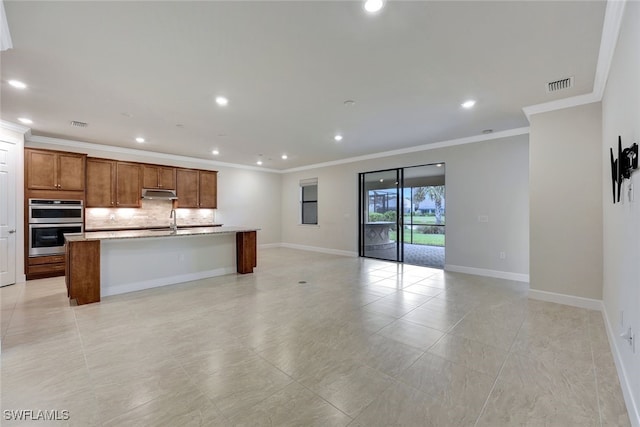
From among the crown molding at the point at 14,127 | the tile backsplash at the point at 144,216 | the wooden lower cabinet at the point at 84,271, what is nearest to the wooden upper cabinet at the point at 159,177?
the tile backsplash at the point at 144,216

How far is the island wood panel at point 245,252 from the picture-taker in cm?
553

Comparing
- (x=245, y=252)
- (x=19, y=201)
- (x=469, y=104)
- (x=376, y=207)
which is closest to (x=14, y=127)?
(x=19, y=201)

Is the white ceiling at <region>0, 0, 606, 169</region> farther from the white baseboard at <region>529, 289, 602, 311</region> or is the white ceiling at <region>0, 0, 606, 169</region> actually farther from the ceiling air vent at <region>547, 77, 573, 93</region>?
the white baseboard at <region>529, 289, 602, 311</region>

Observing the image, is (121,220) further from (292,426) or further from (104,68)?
(292,426)

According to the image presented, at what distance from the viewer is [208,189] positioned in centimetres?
781

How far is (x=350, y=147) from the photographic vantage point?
641 cm

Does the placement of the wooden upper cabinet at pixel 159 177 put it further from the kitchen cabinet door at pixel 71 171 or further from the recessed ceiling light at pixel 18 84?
the recessed ceiling light at pixel 18 84

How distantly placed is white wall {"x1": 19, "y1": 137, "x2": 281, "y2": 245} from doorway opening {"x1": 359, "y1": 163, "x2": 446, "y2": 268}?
342 cm

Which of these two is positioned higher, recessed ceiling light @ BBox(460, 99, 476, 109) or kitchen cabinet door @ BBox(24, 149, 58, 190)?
recessed ceiling light @ BBox(460, 99, 476, 109)

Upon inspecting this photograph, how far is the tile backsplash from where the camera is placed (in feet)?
20.2

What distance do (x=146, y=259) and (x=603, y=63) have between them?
6.38m

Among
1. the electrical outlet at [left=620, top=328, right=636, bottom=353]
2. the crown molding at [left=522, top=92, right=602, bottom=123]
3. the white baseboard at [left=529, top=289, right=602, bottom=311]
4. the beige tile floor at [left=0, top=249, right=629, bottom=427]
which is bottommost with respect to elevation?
the beige tile floor at [left=0, top=249, right=629, bottom=427]

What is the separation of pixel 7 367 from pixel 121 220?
16.3 feet

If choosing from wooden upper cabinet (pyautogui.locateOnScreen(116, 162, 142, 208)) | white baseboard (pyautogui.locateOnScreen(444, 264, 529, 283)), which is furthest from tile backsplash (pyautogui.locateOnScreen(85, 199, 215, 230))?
white baseboard (pyautogui.locateOnScreen(444, 264, 529, 283))
